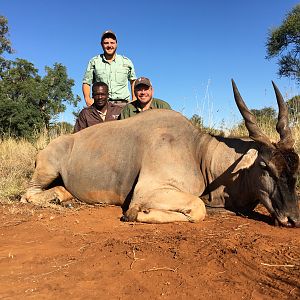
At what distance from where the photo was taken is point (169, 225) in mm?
3887

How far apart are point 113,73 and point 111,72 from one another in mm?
44

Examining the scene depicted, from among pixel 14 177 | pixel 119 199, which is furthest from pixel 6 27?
pixel 119 199

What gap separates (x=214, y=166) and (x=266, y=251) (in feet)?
5.40

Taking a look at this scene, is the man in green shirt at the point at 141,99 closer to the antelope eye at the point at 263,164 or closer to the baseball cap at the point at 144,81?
the baseball cap at the point at 144,81

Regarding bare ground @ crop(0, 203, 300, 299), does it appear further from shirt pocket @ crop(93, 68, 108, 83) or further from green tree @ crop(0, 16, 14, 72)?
green tree @ crop(0, 16, 14, 72)

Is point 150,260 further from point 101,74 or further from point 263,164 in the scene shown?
point 101,74

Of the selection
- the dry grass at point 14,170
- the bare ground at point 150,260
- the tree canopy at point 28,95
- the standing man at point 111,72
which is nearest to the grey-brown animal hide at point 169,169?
the bare ground at point 150,260

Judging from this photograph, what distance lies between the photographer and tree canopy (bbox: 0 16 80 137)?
17516mm

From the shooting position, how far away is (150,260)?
9.26 ft

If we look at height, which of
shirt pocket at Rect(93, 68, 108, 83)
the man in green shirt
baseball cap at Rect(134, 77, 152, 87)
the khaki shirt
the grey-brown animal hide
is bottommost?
the grey-brown animal hide

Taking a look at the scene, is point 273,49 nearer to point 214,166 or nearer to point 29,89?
point 29,89

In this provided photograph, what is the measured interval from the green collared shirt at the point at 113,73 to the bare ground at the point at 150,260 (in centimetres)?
415

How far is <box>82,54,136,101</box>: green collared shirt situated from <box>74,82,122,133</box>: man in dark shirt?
23.9 inches

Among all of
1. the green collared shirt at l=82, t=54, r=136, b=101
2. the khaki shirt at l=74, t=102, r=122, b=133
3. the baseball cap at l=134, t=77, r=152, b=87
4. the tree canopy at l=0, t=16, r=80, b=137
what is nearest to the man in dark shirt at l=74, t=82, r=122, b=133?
the khaki shirt at l=74, t=102, r=122, b=133
